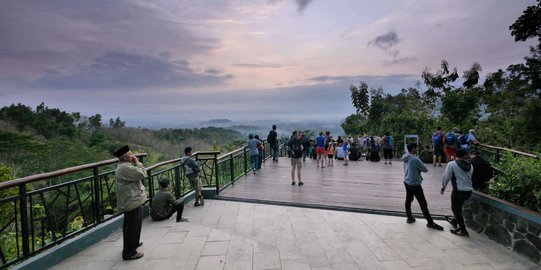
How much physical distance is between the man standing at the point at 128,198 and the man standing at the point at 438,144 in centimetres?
1086

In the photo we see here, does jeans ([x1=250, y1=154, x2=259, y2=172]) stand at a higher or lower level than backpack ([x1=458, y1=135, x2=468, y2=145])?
lower

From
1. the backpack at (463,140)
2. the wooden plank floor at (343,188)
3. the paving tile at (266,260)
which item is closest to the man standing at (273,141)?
the wooden plank floor at (343,188)

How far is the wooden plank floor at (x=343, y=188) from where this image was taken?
6941 millimetres

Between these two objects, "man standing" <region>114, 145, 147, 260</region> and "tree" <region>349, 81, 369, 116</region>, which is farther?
"tree" <region>349, 81, 369, 116</region>

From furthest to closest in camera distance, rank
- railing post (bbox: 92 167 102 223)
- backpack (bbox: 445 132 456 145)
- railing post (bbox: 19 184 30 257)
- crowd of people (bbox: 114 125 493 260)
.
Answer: backpack (bbox: 445 132 456 145), railing post (bbox: 92 167 102 223), crowd of people (bbox: 114 125 493 260), railing post (bbox: 19 184 30 257)

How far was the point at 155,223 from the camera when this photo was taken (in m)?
5.57

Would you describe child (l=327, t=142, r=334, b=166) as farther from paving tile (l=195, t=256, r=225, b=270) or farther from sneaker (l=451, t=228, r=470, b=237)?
paving tile (l=195, t=256, r=225, b=270)

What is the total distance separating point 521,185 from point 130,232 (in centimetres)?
608

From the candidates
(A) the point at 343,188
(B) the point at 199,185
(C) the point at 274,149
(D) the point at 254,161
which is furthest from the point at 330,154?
(B) the point at 199,185

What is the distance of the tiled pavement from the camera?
3.99 m

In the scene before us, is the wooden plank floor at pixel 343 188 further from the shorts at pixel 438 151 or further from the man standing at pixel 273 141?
the man standing at pixel 273 141

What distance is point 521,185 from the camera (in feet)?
15.6

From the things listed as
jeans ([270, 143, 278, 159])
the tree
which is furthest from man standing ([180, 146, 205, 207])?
the tree

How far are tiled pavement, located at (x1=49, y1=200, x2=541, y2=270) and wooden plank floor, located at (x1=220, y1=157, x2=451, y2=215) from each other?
106 cm
